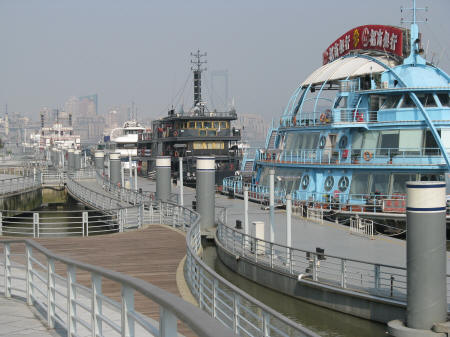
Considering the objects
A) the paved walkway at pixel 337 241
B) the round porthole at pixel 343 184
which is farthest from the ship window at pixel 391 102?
the paved walkway at pixel 337 241

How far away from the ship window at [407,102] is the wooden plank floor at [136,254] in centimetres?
1397

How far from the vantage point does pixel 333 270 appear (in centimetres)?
1734

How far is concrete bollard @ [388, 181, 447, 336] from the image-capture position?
11.3 m

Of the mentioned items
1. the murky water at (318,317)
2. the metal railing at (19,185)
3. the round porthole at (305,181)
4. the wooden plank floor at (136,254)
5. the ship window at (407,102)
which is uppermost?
the ship window at (407,102)

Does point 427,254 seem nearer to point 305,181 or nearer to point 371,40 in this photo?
point 305,181

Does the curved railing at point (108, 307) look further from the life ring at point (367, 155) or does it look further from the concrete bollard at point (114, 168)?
the concrete bollard at point (114, 168)

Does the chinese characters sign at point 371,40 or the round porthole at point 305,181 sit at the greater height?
the chinese characters sign at point 371,40

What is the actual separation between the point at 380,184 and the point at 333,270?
12346 millimetres

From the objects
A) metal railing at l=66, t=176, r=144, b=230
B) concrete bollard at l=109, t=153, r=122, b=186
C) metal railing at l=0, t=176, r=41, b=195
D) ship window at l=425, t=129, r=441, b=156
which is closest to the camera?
metal railing at l=66, t=176, r=144, b=230

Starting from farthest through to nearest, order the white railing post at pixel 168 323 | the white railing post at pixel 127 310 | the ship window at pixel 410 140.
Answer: the ship window at pixel 410 140, the white railing post at pixel 127 310, the white railing post at pixel 168 323

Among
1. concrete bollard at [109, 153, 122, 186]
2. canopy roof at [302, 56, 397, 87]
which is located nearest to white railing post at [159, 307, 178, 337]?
canopy roof at [302, 56, 397, 87]

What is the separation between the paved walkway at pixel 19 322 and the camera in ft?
25.9

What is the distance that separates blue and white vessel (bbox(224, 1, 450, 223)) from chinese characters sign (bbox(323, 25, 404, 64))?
0.05 meters

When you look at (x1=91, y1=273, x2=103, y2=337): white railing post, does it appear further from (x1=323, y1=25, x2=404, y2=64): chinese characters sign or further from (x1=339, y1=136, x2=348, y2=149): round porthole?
(x1=323, y1=25, x2=404, y2=64): chinese characters sign
